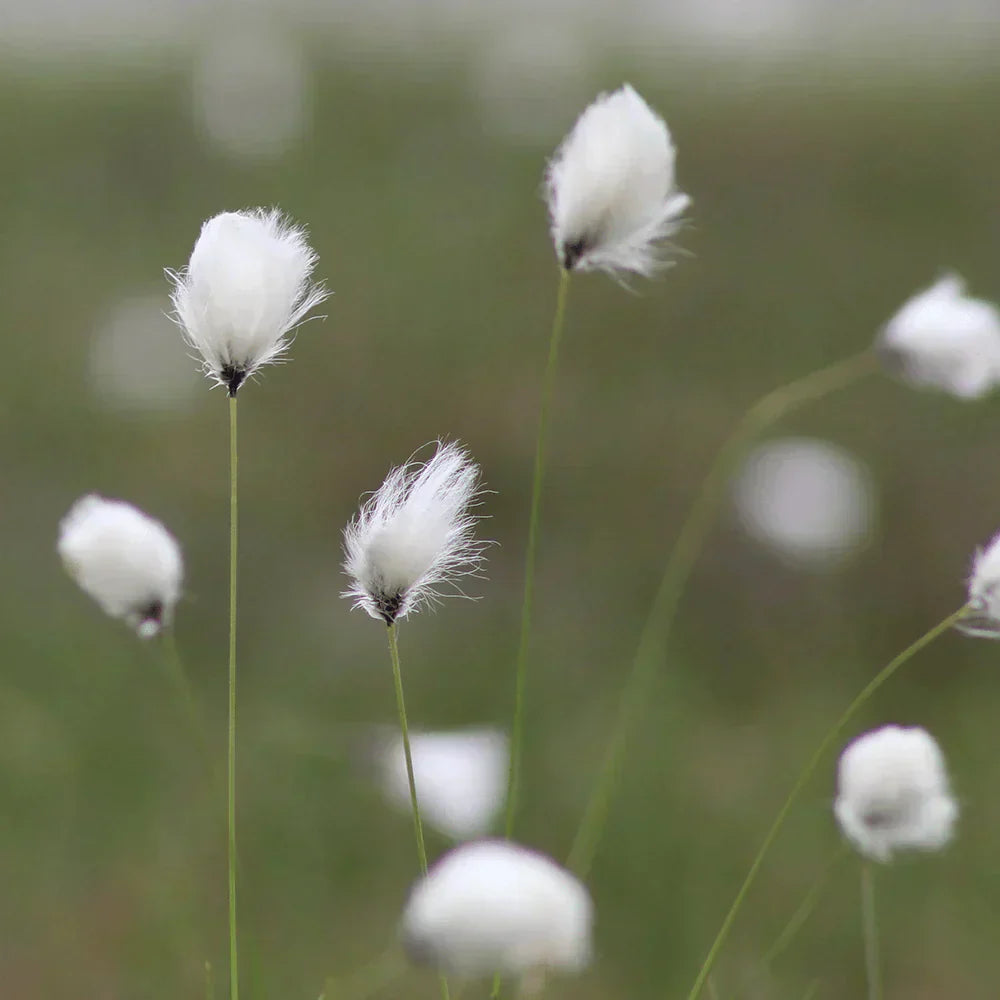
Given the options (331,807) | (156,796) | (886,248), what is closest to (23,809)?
(156,796)

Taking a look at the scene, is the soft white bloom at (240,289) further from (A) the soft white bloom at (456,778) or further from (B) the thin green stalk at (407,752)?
(A) the soft white bloom at (456,778)

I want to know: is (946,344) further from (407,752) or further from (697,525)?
(697,525)

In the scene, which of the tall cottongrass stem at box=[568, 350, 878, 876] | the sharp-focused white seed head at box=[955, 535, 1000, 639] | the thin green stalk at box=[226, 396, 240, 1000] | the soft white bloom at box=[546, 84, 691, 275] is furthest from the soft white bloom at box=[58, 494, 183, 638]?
the tall cottongrass stem at box=[568, 350, 878, 876]

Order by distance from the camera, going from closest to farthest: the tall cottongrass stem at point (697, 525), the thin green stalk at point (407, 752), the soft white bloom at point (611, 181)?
the thin green stalk at point (407, 752) < the soft white bloom at point (611, 181) < the tall cottongrass stem at point (697, 525)

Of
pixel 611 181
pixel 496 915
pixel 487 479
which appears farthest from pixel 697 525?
pixel 496 915

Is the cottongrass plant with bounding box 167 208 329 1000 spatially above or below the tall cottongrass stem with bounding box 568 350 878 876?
below

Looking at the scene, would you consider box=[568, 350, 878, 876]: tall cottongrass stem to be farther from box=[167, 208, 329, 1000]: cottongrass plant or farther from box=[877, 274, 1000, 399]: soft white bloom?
box=[167, 208, 329, 1000]: cottongrass plant

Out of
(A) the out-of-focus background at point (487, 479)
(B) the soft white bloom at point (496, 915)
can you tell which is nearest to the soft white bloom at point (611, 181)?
(A) the out-of-focus background at point (487, 479)
